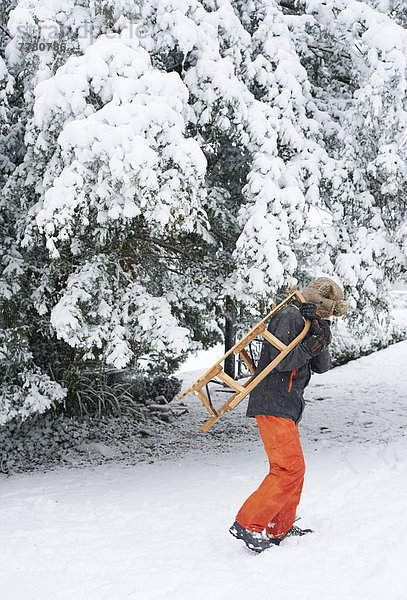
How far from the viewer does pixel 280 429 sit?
3.14m

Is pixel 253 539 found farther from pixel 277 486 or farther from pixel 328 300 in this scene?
pixel 328 300

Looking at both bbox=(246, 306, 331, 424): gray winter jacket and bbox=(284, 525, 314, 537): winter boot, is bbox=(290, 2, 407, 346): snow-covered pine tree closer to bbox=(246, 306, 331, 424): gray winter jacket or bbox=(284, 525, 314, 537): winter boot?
bbox=(246, 306, 331, 424): gray winter jacket

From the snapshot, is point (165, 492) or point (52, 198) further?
point (165, 492)

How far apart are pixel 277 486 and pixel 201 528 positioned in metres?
1.03

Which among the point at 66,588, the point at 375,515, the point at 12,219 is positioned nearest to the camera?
the point at 66,588

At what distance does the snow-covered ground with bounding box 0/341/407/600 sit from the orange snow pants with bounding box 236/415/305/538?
16 cm

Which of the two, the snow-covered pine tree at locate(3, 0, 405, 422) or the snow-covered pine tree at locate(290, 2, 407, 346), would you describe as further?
the snow-covered pine tree at locate(290, 2, 407, 346)

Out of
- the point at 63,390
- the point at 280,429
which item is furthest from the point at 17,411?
the point at 280,429

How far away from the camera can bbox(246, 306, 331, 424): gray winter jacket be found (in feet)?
10.1

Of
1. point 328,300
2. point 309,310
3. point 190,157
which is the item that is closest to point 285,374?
point 309,310

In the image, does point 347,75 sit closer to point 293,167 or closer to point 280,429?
point 293,167

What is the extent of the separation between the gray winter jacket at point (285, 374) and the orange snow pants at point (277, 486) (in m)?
0.08

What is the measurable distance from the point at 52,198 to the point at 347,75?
4258 mm

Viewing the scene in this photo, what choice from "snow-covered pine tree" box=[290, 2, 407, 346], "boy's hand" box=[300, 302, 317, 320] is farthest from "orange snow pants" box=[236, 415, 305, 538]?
"snow-covered pine tree" box=[290, 2, 407, 346]
